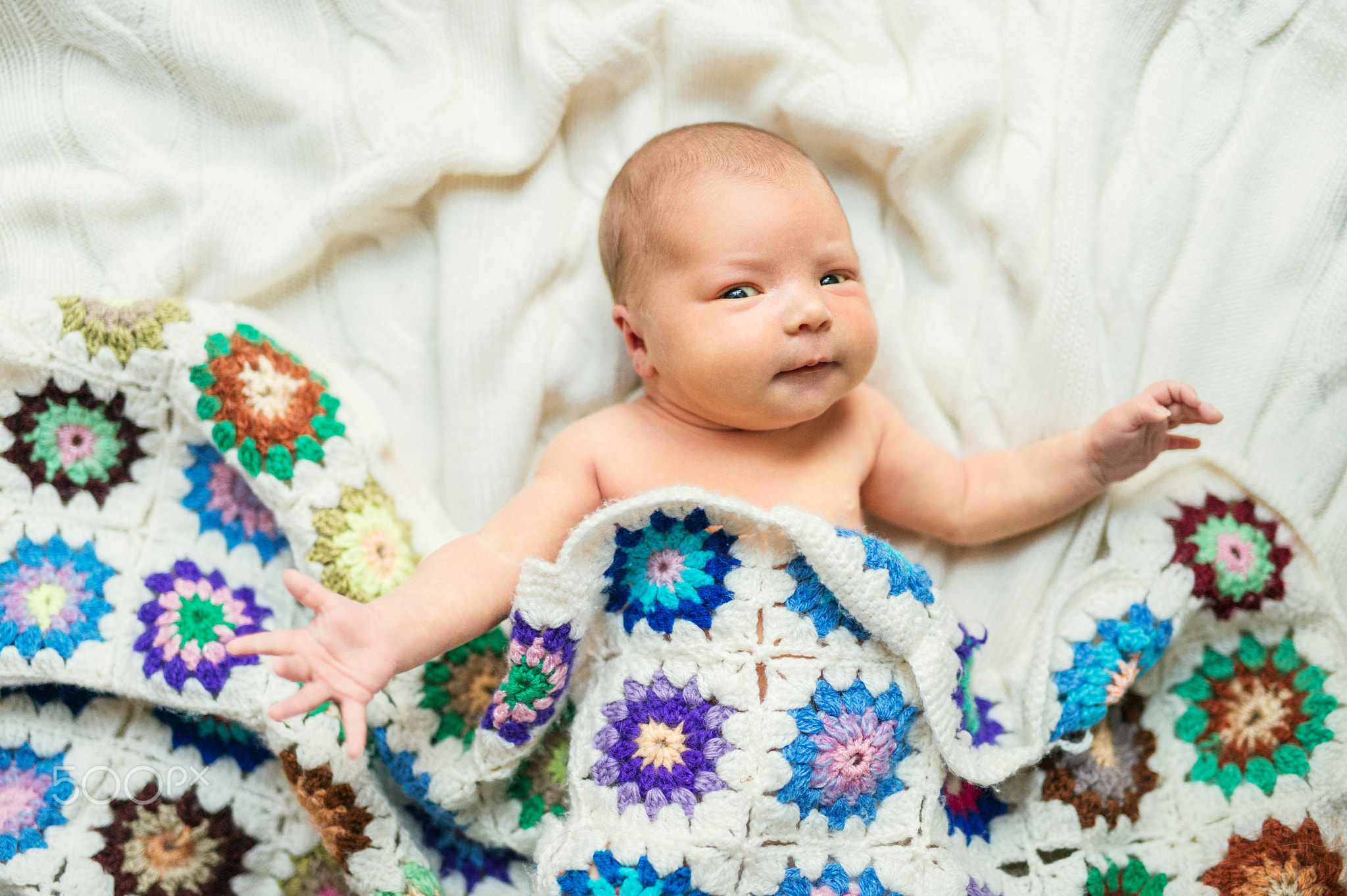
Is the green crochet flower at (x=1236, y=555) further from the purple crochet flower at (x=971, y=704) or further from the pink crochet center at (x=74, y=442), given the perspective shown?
the pink crochet center at (x=74, y=442)

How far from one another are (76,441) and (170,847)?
50 cm

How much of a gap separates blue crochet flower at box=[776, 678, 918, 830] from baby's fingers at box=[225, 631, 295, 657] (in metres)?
0.51

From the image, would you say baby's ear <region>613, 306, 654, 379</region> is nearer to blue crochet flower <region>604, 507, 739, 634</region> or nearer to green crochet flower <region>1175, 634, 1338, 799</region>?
blue crochet flower <region>604, 507, 739, 634</region>

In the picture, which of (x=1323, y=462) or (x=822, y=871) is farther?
(x=1323, y=462)

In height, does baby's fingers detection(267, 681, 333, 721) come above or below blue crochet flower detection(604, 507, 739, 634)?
above

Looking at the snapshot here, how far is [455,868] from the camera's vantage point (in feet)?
4.05

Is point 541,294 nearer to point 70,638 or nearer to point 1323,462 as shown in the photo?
point 70,638

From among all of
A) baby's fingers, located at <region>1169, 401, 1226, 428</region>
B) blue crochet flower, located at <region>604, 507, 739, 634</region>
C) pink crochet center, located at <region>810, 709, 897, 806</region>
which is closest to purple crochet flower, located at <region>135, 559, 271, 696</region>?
blue crochet flower, located at <region>604, 507, 739, 634</region>

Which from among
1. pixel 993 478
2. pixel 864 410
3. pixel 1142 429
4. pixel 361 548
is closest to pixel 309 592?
pixel 361 548

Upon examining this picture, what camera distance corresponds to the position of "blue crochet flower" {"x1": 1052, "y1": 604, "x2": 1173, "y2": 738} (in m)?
1.16

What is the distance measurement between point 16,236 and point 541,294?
2.15 feet

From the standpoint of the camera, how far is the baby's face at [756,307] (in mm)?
1103

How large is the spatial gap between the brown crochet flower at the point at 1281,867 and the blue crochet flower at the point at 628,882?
64 centimetres

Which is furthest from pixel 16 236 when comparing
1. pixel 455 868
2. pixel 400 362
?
pixel 455 868
